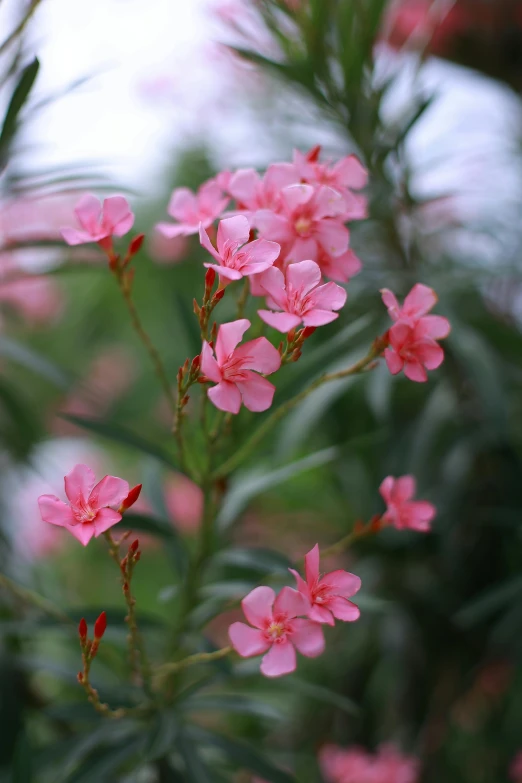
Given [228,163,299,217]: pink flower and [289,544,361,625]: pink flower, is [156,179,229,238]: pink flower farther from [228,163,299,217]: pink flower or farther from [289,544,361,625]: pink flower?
[289,544,361,625]: pink flower

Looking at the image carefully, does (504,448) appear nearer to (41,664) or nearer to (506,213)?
(506,213)

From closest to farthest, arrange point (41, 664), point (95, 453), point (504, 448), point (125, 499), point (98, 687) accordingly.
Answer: point (125, 499) → point (98, 687) → point (41, 664) → point (504, 448) → point (95, 453)

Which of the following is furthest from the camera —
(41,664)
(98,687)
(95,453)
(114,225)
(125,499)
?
(95,453)

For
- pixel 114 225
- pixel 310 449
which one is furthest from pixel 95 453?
pixel 114 225

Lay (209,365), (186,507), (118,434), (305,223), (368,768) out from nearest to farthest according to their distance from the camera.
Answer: (209,365) → (305,223) → (118,434) → (368,768) → (186,507)

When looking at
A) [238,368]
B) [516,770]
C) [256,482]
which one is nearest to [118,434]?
[256,482]

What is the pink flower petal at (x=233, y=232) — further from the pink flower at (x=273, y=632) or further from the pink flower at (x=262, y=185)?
the pink flower at (x=273, y=632)

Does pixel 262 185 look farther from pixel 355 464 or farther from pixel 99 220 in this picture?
pixel 355 464
